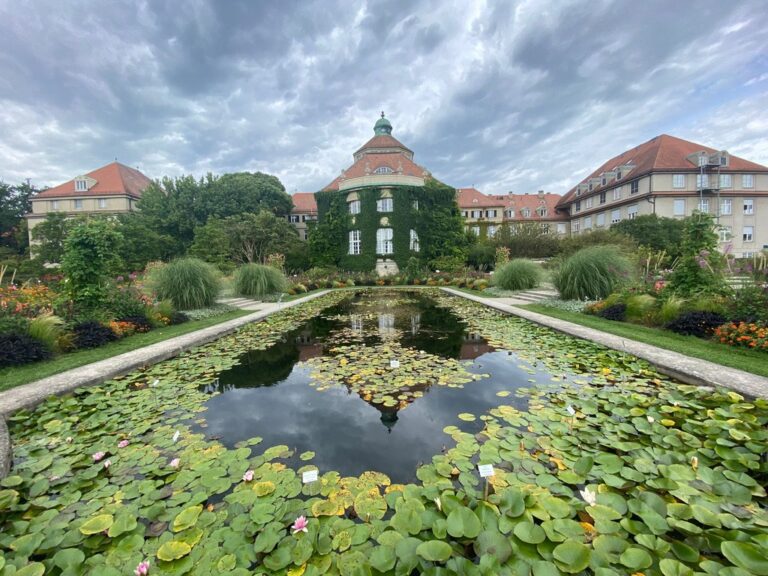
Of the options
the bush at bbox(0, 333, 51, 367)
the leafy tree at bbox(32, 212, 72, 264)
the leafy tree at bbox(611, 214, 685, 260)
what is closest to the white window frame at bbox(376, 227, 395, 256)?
the leafy tree at bbox(611, 214, 685, 260)

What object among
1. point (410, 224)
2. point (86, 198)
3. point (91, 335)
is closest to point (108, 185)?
point (86, 198)

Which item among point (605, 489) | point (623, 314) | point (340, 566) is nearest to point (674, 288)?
point (623, 314)

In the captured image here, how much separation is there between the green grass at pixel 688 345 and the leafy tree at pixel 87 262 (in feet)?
34.2

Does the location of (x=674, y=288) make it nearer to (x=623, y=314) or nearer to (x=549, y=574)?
(x=623, y=314)

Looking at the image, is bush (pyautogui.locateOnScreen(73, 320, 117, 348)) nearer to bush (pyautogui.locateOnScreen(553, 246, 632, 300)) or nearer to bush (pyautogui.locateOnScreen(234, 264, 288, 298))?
bush (pyautogui.locateOnScreen(234, 264, 288, 298))

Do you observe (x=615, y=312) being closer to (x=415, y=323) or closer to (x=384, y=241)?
(x=415, y=323)

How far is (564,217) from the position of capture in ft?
135

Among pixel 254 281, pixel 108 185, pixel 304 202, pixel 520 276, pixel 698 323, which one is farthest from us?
pixel 304 202

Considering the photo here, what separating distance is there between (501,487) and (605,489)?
589 mm

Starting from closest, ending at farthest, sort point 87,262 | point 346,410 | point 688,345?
point 346,410, point 688,345, point 87,262

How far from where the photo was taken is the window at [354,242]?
96.2 feet

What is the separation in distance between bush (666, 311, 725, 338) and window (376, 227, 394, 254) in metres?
23.3

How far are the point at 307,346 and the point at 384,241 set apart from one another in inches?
914

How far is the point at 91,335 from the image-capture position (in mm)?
6043
